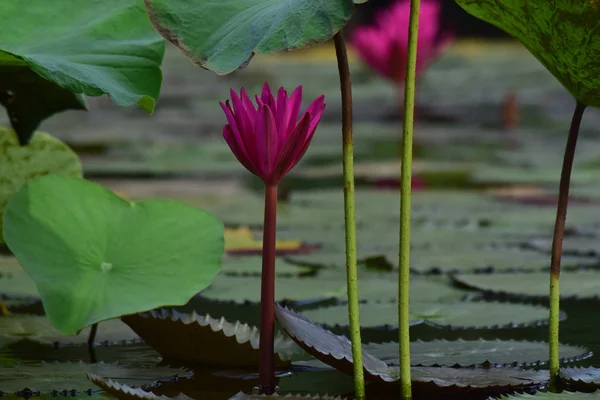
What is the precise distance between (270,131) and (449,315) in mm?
512

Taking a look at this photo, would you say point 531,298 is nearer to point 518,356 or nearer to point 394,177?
point 518,356

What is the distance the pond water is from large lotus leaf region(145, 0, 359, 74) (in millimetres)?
271

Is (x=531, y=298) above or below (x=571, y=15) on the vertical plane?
below

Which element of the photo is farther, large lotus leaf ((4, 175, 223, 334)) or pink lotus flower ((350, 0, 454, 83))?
pink lotus flower ((350, 0, 454, 83))

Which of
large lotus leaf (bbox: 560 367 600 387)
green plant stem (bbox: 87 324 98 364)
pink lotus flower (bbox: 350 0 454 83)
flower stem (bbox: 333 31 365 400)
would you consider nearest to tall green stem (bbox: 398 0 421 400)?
flower stem (bbox: 333 31 365 400)

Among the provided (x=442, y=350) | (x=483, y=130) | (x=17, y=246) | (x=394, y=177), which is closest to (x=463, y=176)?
(x=394, y=177)

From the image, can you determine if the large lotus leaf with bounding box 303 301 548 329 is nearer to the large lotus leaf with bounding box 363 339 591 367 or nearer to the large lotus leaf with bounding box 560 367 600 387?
the large lotus leaf with bounding box 363 339 591 367

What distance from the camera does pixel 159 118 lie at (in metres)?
4.65

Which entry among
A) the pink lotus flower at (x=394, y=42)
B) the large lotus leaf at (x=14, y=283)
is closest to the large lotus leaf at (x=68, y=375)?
the large lotus leaf at (x=14, y=283)

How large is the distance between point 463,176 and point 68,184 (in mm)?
2088

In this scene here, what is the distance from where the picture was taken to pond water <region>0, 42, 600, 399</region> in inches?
36.8

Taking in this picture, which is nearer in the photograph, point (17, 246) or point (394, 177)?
point (17, 246)

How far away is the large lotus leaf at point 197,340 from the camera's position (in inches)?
36.1

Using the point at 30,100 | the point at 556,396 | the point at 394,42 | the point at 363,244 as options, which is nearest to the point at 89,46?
the point at 30,100
